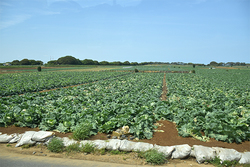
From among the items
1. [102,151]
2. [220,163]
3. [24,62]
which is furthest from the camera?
[24,62]

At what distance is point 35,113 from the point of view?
7793mm

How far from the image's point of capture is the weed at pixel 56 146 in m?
5.65

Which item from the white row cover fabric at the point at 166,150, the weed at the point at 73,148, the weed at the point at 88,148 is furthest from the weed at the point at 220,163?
the weed at the point at 73,148

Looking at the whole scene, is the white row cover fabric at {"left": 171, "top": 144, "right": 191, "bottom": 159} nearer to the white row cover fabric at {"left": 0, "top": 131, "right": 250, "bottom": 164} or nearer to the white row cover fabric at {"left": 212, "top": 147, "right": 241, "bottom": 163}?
the white row cover fabric at {"left": 0, "top": 131, "right": 250, "bottom": 164}

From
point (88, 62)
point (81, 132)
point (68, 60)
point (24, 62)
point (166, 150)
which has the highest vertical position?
point (68, 60)

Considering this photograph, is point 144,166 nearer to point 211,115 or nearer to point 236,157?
point 236,157

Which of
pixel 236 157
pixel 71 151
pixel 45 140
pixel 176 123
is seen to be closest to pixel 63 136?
pixel 45 140

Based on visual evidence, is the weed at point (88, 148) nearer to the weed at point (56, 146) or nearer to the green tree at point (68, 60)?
the weed at point (56, 146)

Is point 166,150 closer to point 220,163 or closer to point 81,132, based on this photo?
point 220,163

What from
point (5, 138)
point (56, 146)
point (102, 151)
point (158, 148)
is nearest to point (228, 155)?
point (158, 148)

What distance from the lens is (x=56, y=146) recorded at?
5.68 m

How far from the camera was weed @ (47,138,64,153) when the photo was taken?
18.5 feet

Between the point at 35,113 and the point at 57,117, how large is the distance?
1141mm

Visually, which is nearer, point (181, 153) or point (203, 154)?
point (203, 154)
